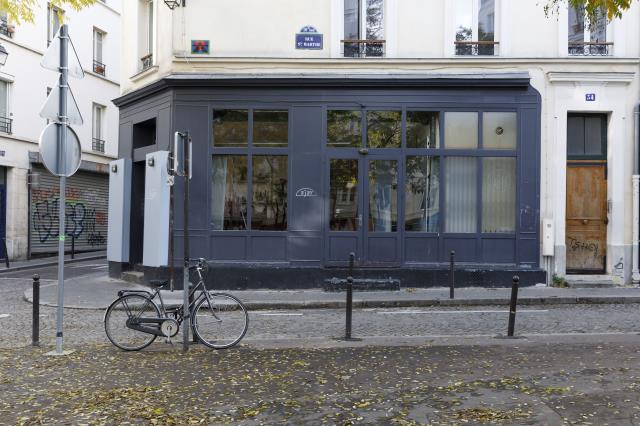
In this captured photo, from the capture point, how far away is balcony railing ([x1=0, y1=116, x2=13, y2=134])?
21.3 m

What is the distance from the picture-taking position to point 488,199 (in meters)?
14.0

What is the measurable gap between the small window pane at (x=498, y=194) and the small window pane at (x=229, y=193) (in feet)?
18.0

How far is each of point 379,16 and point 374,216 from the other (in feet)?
15.3

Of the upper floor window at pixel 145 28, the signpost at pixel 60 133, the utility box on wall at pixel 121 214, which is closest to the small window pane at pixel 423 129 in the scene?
the upper floor window at pixel 145 28

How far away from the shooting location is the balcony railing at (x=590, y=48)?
45.9 ft

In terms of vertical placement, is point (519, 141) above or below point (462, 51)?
below

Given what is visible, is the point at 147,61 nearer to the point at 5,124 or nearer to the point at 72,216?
the point at 5,124

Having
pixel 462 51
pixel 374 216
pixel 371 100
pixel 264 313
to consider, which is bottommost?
pixel 264 313

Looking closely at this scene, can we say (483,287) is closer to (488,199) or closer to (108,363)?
(488,199)

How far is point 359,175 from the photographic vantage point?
547 inches

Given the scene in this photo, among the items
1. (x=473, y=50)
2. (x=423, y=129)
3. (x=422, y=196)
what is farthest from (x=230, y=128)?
(x=473, y=50)

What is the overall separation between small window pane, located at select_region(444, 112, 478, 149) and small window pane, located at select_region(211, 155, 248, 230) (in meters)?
4.68

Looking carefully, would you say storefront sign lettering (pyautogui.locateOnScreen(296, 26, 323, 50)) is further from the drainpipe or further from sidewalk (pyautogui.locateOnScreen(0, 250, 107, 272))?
sidewalk (pyautogui.locateOnScreen(0, 250, 107, 272))

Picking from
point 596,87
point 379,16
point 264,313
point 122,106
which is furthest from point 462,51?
point 122,106
